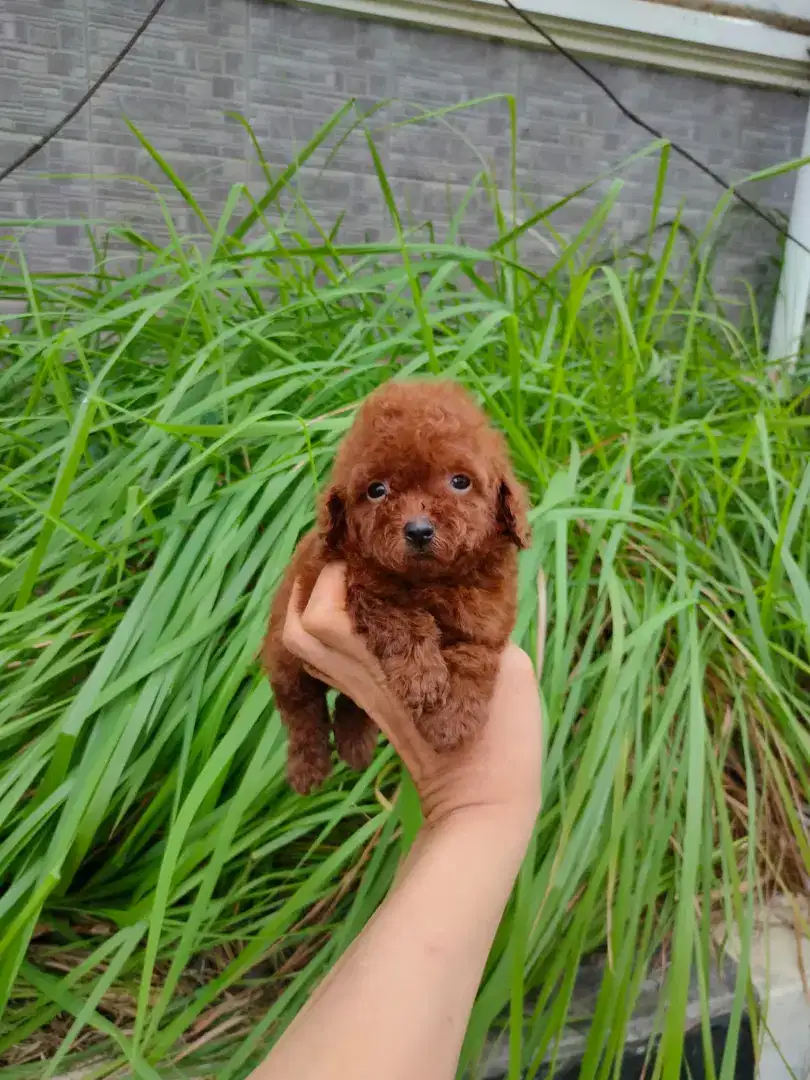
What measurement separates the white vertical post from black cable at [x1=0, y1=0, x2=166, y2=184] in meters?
1.30

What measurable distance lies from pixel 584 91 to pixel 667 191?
30 centimetres

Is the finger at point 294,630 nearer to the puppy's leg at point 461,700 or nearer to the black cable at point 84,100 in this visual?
the puppy's leg at point 461,700

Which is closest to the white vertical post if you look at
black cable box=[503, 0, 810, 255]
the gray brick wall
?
black cable box=[503, 0, 810, 255]

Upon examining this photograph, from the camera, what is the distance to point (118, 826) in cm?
73

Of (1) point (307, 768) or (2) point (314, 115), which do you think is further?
(2) point (314, 115)

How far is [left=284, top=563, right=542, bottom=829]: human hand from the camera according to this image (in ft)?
1.65

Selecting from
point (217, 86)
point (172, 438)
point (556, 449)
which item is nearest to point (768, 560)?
point (556, 449)

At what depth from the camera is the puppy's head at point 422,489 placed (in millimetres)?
411

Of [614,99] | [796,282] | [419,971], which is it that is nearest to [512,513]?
[419,971]

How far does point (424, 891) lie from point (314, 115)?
144 cm

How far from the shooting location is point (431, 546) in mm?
403

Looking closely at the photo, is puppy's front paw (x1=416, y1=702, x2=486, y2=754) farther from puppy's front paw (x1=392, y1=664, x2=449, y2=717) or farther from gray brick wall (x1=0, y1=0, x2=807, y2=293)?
gray brick wall (x1=0, y1=0, x2=807, y2=293)

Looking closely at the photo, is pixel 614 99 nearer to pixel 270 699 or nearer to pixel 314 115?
pixel 314 115

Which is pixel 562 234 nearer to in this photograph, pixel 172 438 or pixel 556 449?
pixel 556 449
